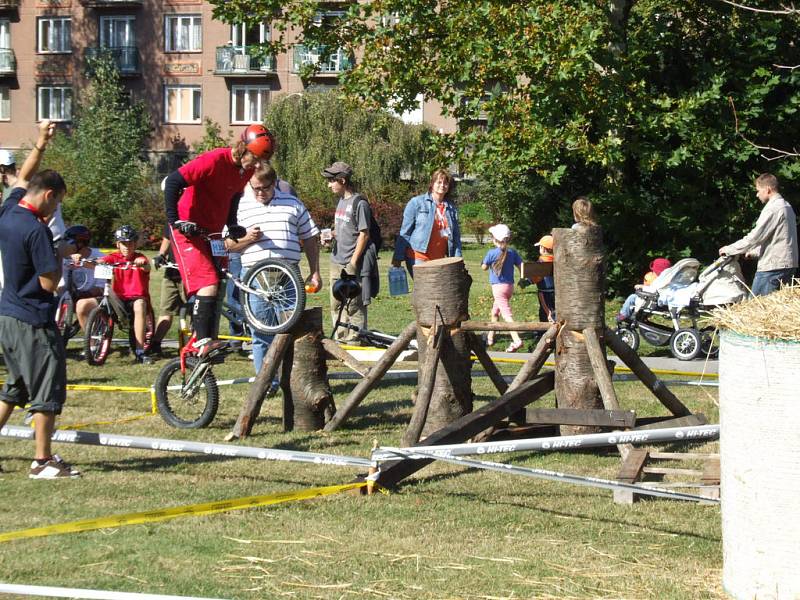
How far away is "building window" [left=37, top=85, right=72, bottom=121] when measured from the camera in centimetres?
6272

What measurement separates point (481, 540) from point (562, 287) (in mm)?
2729

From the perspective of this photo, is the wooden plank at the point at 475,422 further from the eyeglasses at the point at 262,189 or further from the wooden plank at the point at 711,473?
the eyeglasses at the point at 262,189

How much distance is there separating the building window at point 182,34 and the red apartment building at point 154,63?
53mm

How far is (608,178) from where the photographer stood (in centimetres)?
1925

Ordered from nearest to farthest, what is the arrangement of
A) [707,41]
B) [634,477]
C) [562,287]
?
[634,477] < [562,287] < [707,41]

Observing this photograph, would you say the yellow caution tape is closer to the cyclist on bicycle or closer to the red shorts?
the red shorts

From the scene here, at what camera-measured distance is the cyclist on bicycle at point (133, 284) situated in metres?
12.8

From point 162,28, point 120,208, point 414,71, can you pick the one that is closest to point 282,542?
point 414,71

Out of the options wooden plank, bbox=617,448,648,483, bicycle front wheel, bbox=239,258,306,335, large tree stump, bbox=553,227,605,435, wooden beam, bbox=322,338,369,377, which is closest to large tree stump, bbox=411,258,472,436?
large tree stump, bbox=553,227,605,435

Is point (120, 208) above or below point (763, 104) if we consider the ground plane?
below

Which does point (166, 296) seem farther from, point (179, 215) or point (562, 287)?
point (562, 287)

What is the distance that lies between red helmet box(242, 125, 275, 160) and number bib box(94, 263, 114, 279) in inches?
176

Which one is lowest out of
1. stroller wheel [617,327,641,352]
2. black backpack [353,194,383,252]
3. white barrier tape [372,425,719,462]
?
stroller wheel [617,327,641,352]

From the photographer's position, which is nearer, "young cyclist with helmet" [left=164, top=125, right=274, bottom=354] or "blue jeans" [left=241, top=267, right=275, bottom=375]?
"young cyclist with helmet" [left=164, top=125, right=274, bottom=354]
